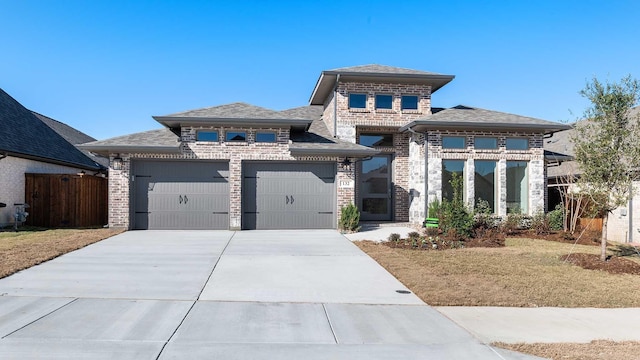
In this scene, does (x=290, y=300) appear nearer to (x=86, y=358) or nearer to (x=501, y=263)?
(x=86, y=358)

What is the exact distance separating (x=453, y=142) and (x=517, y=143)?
8.28 ft

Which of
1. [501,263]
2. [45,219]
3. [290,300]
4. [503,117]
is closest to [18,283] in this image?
[290,300]

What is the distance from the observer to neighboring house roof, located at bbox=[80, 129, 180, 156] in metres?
12.5

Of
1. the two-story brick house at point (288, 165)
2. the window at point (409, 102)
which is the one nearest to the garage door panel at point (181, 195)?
the two-story brick house at point (288, 165)

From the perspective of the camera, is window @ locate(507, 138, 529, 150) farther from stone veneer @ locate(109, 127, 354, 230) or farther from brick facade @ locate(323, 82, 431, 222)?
stone veneer @ locate(109, 127, 354, 230)

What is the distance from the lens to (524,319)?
191 inches

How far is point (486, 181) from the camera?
14336 millimetres

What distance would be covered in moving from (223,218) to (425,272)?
8.05 metres

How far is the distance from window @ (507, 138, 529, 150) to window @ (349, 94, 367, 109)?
5.66 meters

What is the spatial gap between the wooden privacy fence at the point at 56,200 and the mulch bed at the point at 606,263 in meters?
15.9

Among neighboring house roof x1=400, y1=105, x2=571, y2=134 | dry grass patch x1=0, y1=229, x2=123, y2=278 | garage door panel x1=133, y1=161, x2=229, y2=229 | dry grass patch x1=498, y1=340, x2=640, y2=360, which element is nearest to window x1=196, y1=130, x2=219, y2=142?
garage door panel x1=133, y1=161, x2=229, y2=229

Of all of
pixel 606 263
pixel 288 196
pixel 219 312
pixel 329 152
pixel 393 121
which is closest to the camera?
pixel 219 312

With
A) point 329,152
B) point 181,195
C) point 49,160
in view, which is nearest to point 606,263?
point 329,152

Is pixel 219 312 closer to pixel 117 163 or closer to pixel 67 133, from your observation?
pixel 117 163
